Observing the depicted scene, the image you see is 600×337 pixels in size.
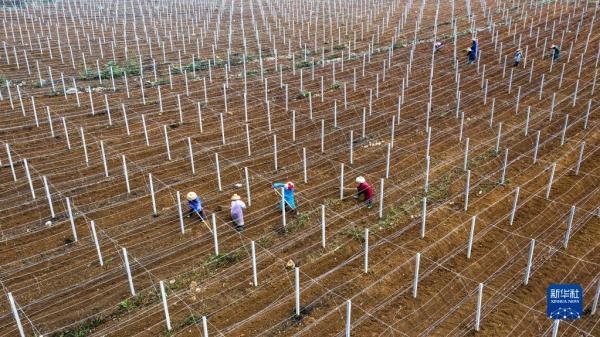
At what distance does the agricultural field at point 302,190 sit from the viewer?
787cm

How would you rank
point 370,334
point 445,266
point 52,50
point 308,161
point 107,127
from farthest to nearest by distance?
point 52,50
point 107,127
point 308,161
point 445,266
point 370,334

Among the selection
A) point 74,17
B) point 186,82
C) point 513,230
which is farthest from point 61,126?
point 74,17

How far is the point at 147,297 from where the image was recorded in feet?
26.7

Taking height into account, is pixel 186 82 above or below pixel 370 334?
above

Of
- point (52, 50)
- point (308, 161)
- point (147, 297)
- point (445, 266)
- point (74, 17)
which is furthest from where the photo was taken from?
point (74, 17)

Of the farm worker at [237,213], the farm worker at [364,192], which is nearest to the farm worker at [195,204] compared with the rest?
the farm worker at [237,213]

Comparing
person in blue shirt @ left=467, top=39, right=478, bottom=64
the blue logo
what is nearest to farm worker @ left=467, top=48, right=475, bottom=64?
person in blue shirt @ left=467, top=39, right=478, bottom=64

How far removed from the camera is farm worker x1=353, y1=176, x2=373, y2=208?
1057 centimetres

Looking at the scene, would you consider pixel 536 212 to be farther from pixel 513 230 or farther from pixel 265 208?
pixel 265 208

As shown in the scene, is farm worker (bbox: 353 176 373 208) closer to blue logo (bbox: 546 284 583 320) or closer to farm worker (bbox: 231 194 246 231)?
farm worker (bbox: 231 194 246 231)

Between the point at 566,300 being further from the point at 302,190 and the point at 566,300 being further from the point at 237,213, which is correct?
the point at 302,190

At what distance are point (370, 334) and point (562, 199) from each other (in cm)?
584

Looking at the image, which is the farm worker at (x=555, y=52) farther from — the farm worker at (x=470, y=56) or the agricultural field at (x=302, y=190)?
the farm worker at (x=470, y=56)

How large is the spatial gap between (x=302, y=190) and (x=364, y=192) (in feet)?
4.77
